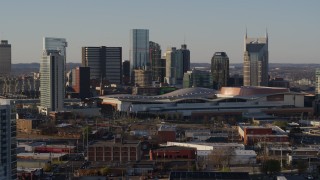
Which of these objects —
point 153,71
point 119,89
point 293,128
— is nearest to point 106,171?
point 293,128

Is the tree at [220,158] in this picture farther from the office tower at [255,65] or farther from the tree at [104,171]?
the office tower at [255,65]

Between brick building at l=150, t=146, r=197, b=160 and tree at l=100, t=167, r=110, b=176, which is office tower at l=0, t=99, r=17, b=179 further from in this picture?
brick building at l=150, t=146, r=197, b=160

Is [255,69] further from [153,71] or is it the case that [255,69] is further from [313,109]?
[313,109]

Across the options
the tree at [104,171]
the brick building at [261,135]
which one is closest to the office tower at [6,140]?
the tree at [104,171]

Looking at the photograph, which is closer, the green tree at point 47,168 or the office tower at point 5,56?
the green tree at point 47,168

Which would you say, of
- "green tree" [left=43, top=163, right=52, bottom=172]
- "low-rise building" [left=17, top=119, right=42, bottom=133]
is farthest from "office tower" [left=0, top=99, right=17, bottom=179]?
"low-rise building" [left=17, top=119, right=42, bottom=133]

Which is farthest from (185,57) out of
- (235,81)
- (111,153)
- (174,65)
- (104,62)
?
(111,153)

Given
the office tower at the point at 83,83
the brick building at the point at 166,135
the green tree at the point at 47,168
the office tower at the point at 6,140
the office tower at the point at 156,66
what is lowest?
the green tree at the point at 47,168
